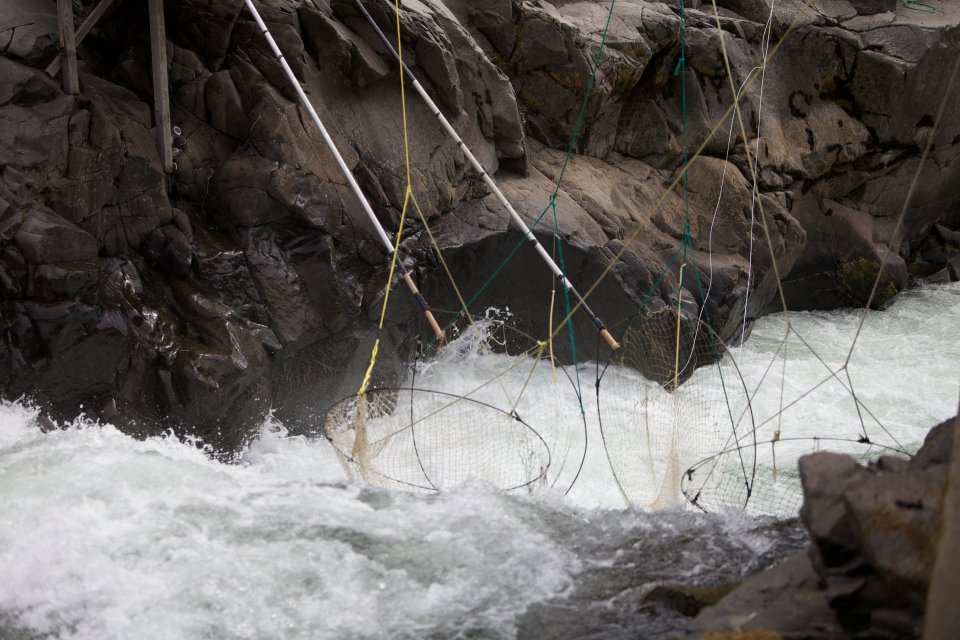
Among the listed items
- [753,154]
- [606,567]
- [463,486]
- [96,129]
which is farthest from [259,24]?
[753,154]

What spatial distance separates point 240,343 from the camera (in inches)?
236

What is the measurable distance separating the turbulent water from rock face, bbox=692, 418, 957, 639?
1.63 ft

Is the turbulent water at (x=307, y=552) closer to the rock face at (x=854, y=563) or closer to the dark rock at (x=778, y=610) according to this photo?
the dark rock at (x=778, y=610)

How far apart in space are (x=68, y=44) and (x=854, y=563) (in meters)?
5.39

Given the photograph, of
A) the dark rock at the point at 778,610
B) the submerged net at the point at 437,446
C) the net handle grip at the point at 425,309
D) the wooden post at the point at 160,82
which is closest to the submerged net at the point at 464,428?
the submerged net at the point at 437,446

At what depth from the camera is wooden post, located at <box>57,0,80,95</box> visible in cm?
579

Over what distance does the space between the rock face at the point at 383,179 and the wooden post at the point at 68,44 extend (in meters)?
0.08

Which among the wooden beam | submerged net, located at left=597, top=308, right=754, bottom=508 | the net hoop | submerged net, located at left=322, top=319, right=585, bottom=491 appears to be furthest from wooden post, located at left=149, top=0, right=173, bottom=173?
the net hoop

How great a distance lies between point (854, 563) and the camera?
109 inches

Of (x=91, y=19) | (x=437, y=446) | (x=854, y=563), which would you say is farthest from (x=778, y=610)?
(x=91, y=19)

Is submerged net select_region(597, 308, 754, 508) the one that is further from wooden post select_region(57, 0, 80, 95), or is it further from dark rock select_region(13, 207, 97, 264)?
wooden post select_region(57, 0, 80, 95)

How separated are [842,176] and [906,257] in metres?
1.78

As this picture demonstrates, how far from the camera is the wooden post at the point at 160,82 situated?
610 centimetres

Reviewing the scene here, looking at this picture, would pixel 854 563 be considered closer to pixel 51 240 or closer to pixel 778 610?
pixel 778 610
